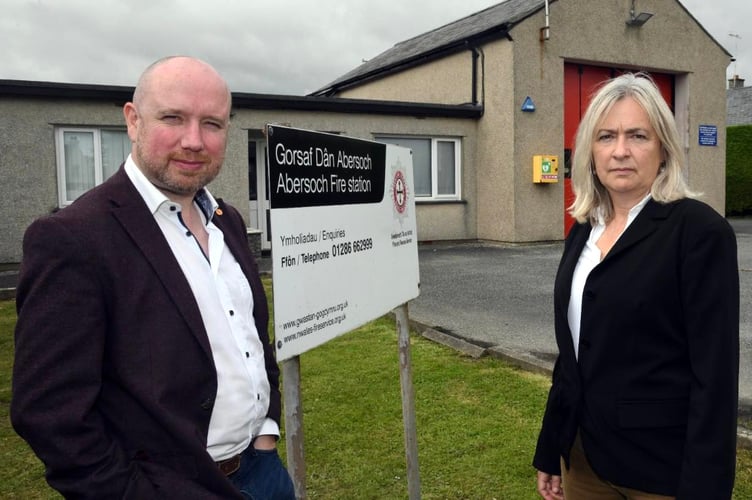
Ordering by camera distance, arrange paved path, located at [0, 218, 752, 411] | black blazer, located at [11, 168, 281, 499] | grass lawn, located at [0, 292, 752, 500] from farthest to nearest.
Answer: paved path, located at [0, 218, 752, 411] < grass lawn, located at [0, 292, 752, 500] < black blazer, located at [11, 168, 281, 499]

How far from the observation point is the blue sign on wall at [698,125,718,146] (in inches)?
689

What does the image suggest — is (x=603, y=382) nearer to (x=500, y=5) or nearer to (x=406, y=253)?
(x=406, y=253)

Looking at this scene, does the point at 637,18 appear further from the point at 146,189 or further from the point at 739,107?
the point at 739,107

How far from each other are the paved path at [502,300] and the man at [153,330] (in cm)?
375

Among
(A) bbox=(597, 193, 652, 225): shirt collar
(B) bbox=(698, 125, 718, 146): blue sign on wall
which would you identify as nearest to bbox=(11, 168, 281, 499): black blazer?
(A) bbox=(597, 193, 652, 225): shirt collar

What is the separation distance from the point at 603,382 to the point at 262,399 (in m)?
1.13

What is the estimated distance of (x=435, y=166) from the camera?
1516 centimetres

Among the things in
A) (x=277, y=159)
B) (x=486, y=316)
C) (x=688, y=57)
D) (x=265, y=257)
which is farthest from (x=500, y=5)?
(x=277, y=159)

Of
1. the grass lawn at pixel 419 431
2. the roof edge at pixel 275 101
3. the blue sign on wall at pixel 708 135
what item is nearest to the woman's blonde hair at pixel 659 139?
the grass lawn at pixel 419 431

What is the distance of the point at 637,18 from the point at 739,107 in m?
23.4

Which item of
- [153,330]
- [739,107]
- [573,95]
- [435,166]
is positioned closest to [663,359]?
[153,330]

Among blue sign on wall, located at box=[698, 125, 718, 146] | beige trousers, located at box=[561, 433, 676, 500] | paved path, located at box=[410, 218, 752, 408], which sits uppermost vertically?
blue sign on wall, located at box=[698, 125, 718, 146]

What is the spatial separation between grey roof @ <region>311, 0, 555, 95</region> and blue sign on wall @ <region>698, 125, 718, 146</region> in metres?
6.22

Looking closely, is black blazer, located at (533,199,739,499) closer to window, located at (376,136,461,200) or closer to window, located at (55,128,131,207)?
window, located at (55,128,131,207)
